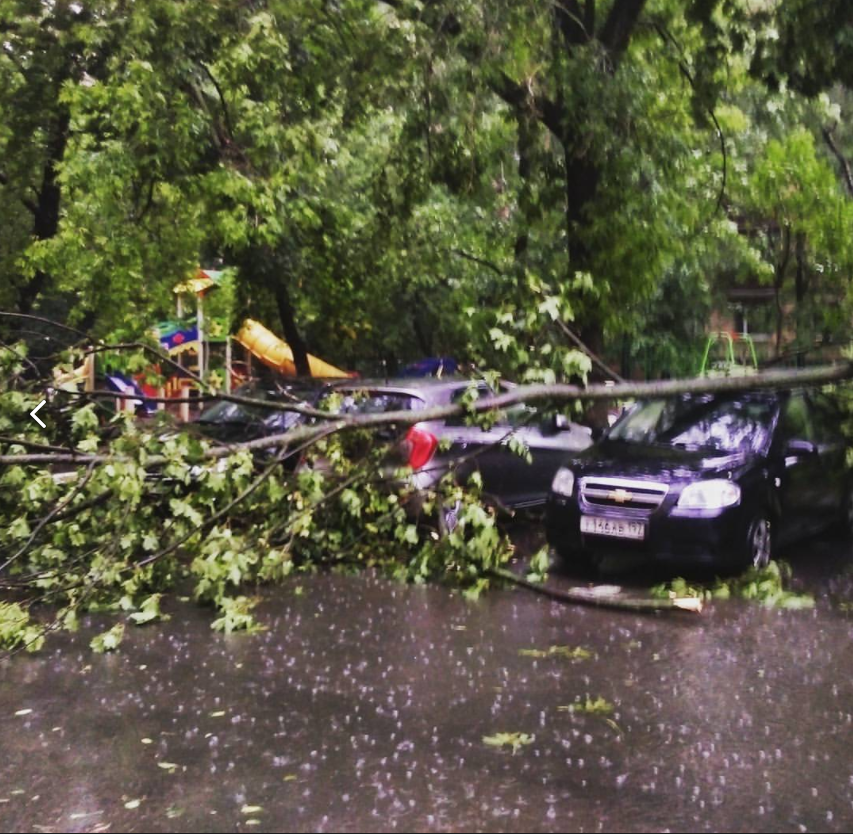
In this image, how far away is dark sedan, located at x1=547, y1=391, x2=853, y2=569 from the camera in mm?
8875

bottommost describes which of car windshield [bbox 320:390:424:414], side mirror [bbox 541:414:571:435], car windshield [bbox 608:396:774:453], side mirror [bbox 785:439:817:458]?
side mirror [bbox 541:414:571:435]

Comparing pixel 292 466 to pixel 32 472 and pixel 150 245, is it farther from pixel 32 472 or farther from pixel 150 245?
pixel 150 245

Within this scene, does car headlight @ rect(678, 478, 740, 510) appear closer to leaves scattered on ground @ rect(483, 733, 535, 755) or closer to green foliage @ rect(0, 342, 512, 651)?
green foliage @ rect(0, 342, 512, 651)

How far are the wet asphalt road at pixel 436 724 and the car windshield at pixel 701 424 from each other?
5.22ft

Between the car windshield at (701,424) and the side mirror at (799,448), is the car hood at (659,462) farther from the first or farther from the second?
the side mirror at (799,448)

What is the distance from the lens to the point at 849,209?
14156 millimetres

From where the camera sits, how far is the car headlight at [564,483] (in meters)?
9.48

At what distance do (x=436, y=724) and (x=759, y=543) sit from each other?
4395mm

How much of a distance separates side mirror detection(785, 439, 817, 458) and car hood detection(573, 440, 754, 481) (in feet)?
2.13

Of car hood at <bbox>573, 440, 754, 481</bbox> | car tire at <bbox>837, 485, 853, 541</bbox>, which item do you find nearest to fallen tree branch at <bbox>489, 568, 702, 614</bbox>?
car hood at <bbox>573, 440, 754, 481</bbox>

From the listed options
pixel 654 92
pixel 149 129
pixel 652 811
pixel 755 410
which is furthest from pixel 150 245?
pixel 652 811

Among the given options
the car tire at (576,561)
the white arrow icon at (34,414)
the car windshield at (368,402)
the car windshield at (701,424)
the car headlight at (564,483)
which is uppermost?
the white arrow icon at (34,414)

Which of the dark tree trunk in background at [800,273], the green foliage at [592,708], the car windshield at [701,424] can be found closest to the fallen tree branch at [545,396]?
the green foliage at [592,708]

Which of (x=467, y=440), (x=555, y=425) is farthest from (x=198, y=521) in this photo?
(x=555, y=425)
